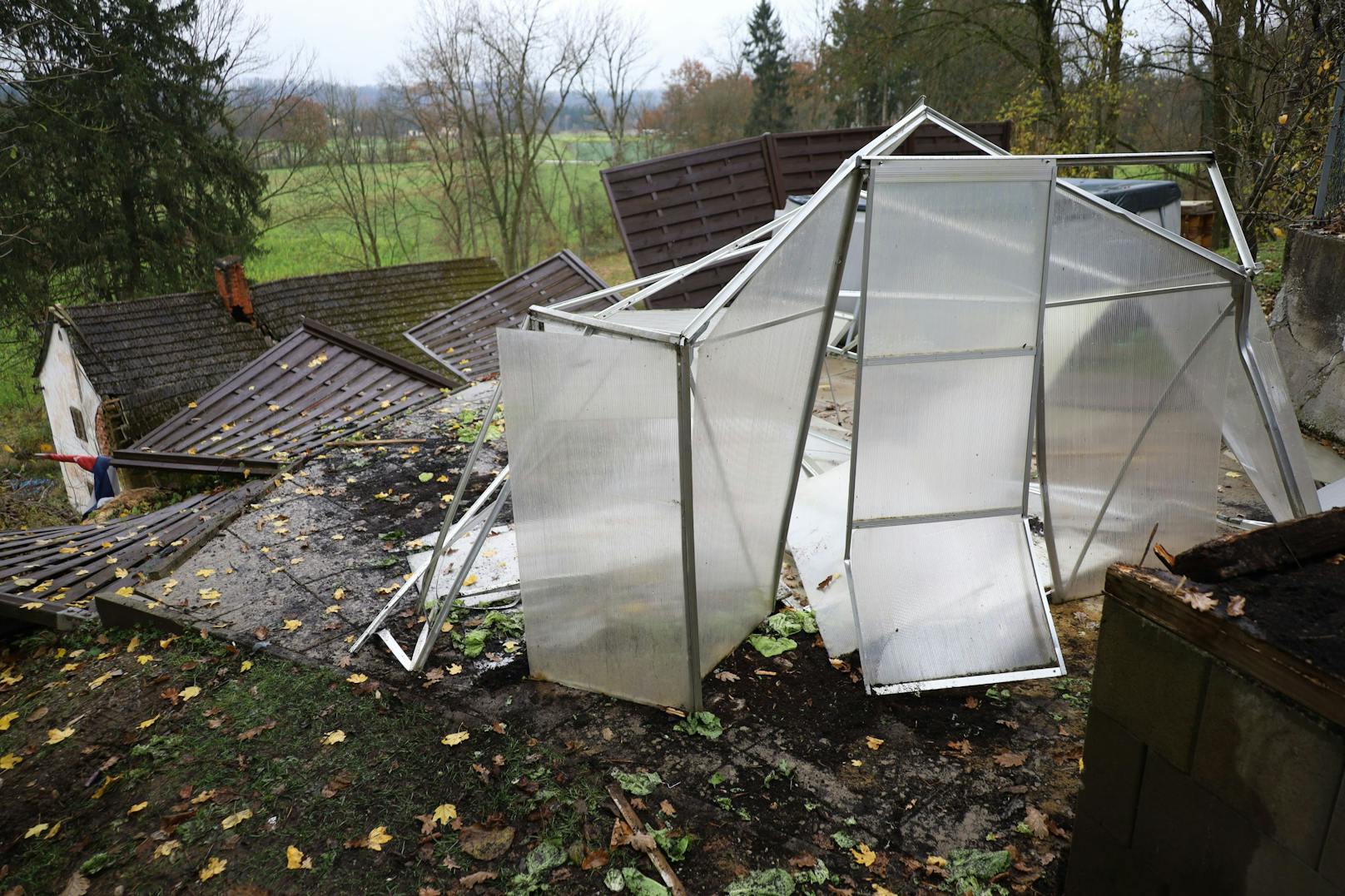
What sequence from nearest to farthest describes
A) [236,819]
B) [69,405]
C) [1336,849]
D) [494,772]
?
1. [1336,849]
2. [236,819]
3. [494,772]
4. [69,405]

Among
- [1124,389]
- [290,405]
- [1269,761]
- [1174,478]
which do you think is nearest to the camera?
[1269,761]

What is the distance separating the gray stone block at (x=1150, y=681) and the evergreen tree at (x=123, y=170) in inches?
910

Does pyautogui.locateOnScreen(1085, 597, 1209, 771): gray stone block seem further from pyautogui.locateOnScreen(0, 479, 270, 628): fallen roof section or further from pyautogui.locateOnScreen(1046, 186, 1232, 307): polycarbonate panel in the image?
pyautogui.locateOnScreen(0, 479, 270, 628): fallen roof section

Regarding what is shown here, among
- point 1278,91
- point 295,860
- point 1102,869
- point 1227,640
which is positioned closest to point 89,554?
point 295,860

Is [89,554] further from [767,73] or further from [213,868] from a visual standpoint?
[767,73]

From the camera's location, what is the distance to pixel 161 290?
898 inches

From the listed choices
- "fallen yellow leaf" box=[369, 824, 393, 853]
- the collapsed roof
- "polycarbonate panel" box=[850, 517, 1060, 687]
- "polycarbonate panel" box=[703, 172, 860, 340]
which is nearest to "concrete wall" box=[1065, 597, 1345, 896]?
"polycarbonate panel" box=[850, 517, 1060, 687]

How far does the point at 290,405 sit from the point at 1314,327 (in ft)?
39.5

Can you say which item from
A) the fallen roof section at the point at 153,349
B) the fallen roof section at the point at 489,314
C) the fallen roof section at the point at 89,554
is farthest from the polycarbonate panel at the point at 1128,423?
the fallen roof section at the point at 153,349

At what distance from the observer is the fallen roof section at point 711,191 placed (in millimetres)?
13016

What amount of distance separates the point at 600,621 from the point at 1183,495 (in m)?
3.87

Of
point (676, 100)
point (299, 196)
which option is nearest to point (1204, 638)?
point (299, 196)

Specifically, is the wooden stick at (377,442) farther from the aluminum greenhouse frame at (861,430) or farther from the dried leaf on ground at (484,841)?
the dried leaf on ground at (484,841)

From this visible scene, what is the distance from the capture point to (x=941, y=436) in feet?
16.0
